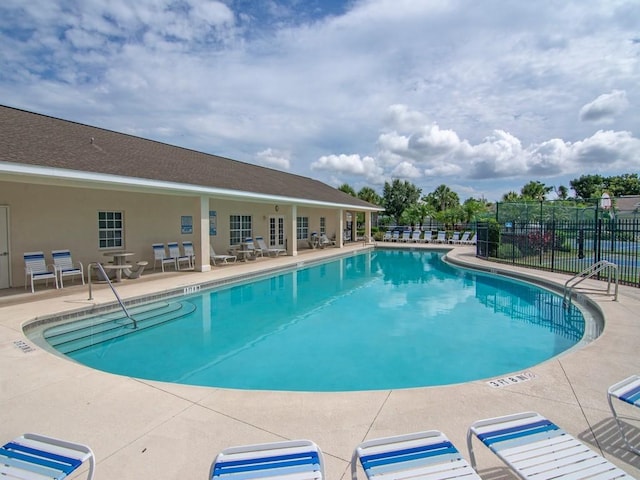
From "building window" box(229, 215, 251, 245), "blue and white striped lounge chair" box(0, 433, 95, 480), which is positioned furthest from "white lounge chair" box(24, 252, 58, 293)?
"blue and white striped lounge chair" box(0, 433, 95, 480)

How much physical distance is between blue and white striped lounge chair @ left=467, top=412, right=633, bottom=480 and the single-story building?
942 cm

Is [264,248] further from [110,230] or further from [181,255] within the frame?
[110,230]

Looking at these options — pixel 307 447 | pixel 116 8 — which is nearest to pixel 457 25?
pixel 116 8

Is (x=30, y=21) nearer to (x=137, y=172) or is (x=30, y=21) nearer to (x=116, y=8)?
(x=116, y=8)

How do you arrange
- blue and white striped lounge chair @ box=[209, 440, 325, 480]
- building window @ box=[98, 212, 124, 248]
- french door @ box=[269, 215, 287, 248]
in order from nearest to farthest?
1. blue and white striped lounge chair @ box=[209, 440, 325, 480]
2. building window @ box=[98, 212, 124, 248]
3. french door @ box=[269, 215, 287, 248]

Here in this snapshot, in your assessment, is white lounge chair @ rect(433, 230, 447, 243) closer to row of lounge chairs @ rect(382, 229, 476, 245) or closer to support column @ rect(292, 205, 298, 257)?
Answer: row of lounge chairs @ rect(382, 229, 476, 245)

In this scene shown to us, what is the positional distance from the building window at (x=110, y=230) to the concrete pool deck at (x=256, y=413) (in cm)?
808

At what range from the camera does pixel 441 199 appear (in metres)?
49.0

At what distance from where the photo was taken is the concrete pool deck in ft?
9.25

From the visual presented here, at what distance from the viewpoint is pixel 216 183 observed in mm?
13664

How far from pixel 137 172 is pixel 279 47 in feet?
19.3

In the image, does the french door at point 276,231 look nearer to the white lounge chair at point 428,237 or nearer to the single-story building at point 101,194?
the single-story building at point 101,194

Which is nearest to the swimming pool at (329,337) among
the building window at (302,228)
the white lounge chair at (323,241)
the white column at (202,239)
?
the white column at (202,239)

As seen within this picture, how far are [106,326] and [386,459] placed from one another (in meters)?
7.14
